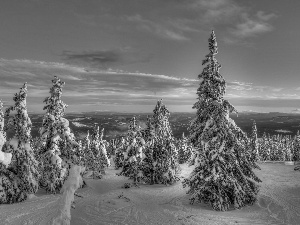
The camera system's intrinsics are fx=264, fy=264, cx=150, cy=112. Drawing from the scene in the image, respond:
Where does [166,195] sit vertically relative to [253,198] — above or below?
below

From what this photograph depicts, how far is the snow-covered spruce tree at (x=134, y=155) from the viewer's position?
36.4m

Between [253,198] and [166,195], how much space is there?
10.7m

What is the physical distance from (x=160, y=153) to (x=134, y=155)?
3.62m

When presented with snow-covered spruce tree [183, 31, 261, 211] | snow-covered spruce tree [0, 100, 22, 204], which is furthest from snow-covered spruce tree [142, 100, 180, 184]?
snow-covered spruce tree [0, 100, 22, 204]

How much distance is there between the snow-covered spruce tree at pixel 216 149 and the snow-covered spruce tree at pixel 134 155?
14.4 meters

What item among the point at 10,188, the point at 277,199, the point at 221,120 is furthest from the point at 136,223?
the point at 277,199

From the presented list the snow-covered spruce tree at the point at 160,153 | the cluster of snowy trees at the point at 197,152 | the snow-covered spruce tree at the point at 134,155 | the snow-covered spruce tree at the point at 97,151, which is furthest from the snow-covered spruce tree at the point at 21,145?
the snow-covered spruce tree at the point at 97,151

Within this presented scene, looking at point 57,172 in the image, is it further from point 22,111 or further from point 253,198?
point 253,198

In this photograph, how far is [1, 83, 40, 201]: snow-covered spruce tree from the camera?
24.1 metres

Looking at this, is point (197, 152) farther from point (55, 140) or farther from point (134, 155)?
point (134, 155)

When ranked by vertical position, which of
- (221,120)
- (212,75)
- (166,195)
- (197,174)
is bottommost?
(166,195)

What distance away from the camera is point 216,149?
71.3ft

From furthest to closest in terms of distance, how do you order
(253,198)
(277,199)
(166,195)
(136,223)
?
(166,195), (277,199), (253,198), (136,223)

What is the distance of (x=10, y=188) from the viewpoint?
922 inches
